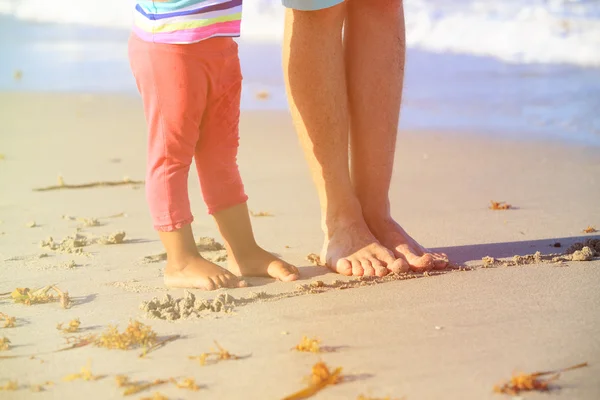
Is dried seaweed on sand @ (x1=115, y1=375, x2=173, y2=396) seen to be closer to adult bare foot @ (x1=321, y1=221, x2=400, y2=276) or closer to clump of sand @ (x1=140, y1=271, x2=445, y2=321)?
clump of sand @ (x1=140, y1=271, x2=445, y2=321)

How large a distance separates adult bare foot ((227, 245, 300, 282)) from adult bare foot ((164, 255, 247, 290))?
14cm

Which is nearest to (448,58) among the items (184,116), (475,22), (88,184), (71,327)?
(475,22)

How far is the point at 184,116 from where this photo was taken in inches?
113

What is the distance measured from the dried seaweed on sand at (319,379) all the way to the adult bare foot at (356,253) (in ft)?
3.37

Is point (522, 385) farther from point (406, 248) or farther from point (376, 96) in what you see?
point (376, 96)

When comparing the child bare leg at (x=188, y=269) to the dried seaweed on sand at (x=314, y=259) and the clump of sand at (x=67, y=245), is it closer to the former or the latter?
the dried seaweed on sand at (x=314, y=259)

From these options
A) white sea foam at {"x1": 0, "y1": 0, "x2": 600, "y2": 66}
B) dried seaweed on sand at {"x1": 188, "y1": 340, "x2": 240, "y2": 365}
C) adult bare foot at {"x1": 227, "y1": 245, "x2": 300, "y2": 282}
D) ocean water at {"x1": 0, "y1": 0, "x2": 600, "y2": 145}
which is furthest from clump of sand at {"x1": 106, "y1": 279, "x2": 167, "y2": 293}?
white sea foam at {"x1": 0, "y1": 0, "x2": 600, "y2": 66}

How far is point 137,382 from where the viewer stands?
2.07 meters

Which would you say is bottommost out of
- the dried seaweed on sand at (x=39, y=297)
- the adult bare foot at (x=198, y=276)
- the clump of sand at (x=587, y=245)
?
the dried seaweed on sand at (x=39, y=297)

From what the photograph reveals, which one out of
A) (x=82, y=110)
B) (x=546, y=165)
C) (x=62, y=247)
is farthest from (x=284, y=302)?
(x=82, y=110)

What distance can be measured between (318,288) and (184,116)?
730 millimetres

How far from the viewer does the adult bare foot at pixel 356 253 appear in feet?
10.1

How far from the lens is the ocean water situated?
22.1 ft

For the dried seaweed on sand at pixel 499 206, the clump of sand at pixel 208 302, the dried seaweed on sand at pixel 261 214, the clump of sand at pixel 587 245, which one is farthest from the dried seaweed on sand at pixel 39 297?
the dried seaweed on sand at pixel 499 206
